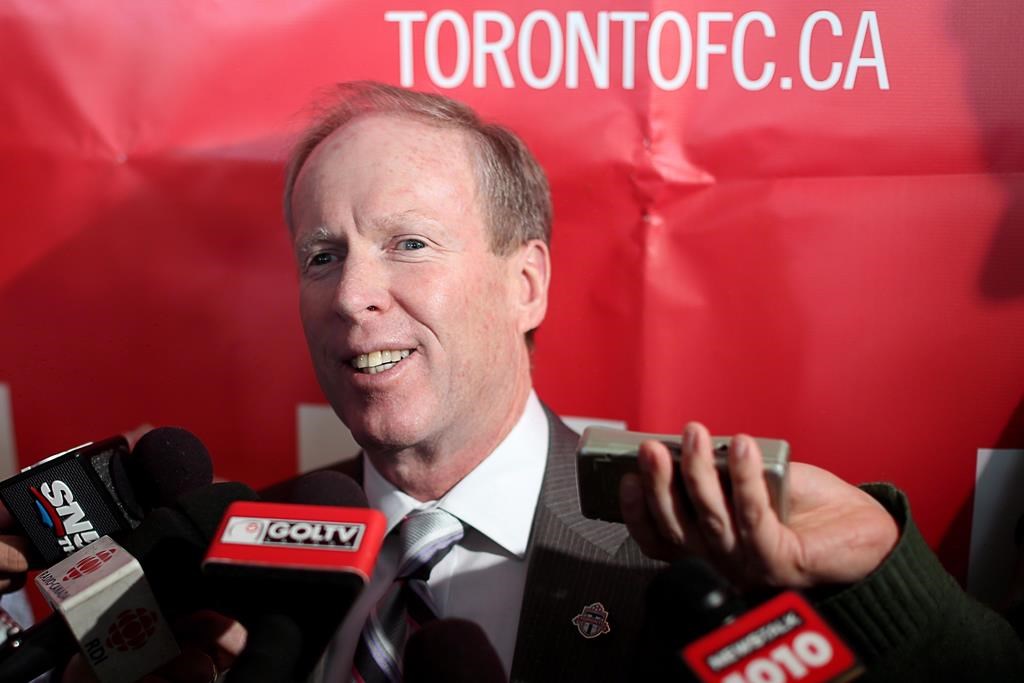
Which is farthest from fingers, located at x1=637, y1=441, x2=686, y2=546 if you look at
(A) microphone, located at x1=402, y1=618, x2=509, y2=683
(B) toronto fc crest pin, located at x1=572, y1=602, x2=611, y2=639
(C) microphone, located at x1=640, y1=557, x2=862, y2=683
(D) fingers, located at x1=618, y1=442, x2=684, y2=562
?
(B) toronto fc crest pin, located at x1=572, y1=602, x2=611, y2=639

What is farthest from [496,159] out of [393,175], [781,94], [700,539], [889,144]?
[700,539]

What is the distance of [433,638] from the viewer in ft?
3.27

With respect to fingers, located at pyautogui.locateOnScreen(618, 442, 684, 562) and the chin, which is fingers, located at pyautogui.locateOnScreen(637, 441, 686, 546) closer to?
fingers, located at pyautogui.locateOnScreen(618, 442, 684, 562)

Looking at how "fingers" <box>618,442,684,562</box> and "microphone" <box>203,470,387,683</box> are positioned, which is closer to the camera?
"microphone" <box>203,470,387,683</box>

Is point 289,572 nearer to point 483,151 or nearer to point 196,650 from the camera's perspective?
point 196,650

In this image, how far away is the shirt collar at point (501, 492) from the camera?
1472 mm

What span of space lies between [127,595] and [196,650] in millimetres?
147

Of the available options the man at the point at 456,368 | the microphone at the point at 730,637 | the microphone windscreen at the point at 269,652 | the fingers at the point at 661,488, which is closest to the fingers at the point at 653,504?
the fingers at the point at 661,488

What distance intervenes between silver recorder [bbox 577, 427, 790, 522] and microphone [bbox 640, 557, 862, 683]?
5.9 inches

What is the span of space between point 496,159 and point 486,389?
40 centimetres

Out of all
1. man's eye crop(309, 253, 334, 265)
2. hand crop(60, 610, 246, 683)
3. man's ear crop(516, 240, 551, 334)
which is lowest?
hand crop(60, 610, 246, 683)

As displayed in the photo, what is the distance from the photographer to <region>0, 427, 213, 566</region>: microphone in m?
1.11

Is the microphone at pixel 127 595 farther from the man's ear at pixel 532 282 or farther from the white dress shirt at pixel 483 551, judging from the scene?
the man's ear at pixel 532 282

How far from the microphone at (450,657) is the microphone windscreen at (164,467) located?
0.37 meters
